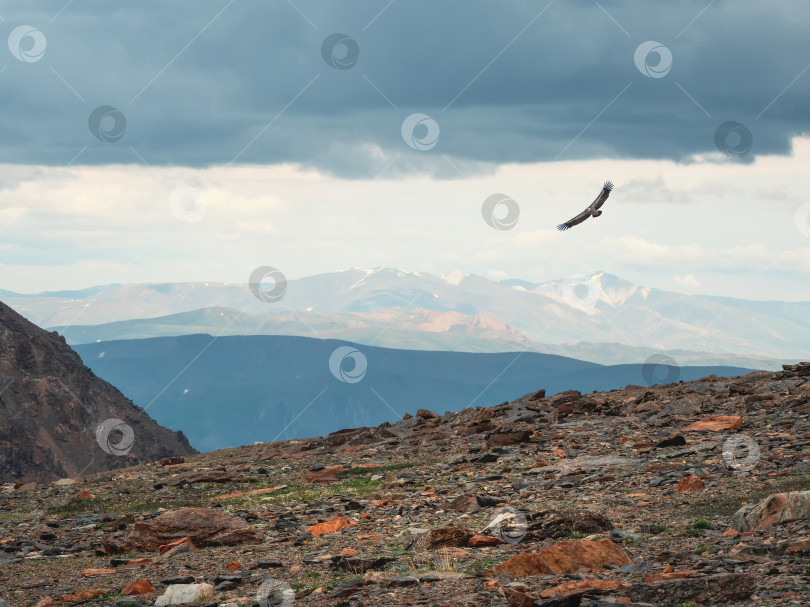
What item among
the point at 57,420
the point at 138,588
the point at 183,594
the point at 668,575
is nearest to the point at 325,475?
the point at 138,588

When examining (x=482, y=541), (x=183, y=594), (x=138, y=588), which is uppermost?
(x=482, y=541)

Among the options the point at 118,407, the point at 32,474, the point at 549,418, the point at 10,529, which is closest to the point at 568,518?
the point at 10,529

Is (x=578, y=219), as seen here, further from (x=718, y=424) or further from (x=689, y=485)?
(x=689, y=485)

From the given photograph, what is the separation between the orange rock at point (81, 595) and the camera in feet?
56.6

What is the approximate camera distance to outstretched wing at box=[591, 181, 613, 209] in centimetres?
3531

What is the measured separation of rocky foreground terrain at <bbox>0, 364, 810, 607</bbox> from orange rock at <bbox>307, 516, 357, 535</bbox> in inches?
2.5

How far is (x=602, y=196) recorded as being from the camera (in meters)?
35.6

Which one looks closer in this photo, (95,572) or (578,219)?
(95,572)

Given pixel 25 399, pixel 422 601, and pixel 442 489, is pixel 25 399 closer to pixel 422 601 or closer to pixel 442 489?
pixel 442 489

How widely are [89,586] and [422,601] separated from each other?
782 cm

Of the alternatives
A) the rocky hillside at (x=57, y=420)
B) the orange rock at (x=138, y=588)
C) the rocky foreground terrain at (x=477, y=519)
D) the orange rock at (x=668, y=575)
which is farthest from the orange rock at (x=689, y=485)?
the rocky hillside at (x=57, y=420)

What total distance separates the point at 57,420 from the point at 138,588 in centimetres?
10803

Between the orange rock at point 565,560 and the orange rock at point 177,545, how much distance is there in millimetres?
9025

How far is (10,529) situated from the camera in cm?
2830
